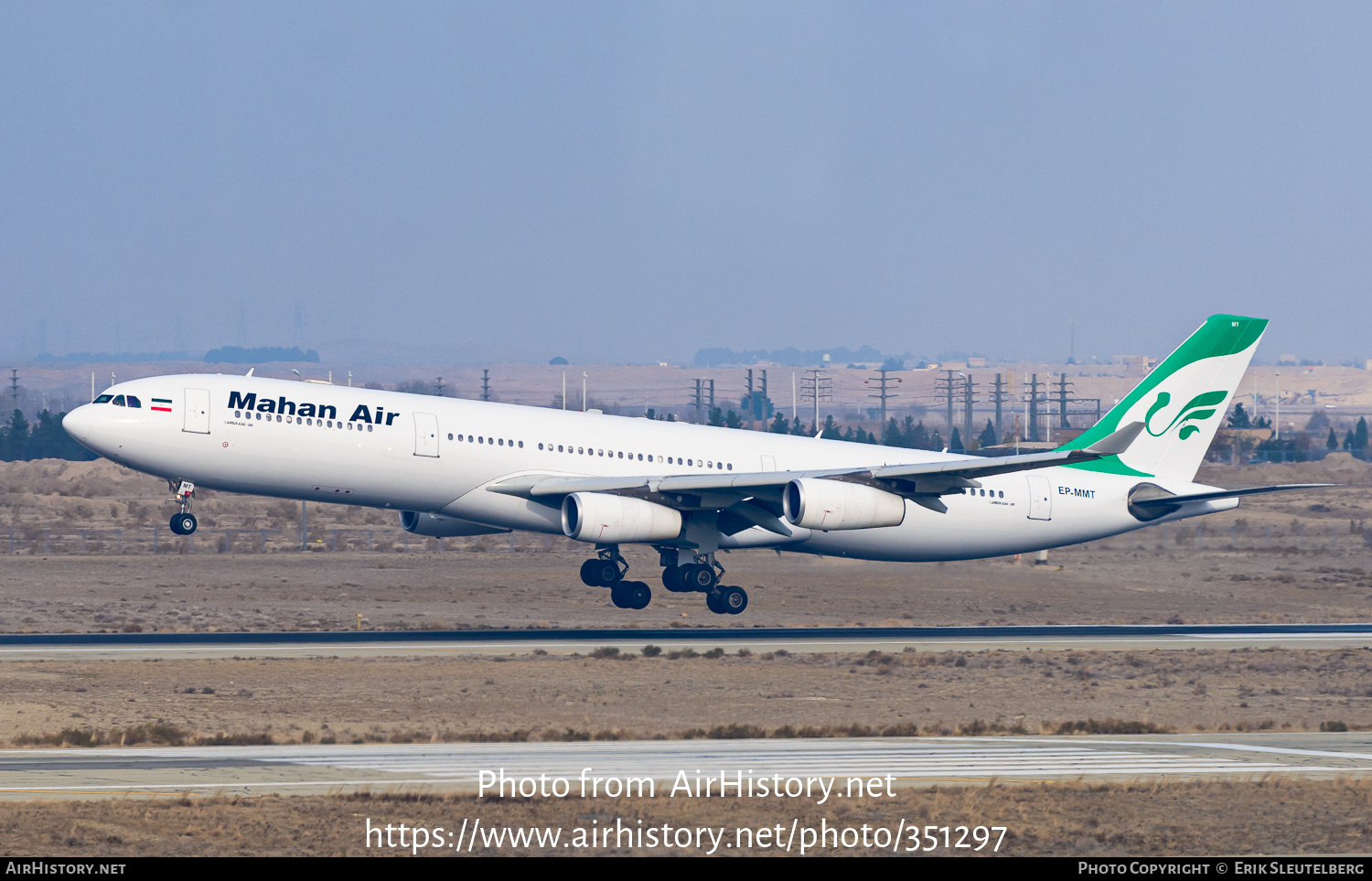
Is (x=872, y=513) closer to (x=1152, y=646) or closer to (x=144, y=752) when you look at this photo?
(x=1152, y=646)

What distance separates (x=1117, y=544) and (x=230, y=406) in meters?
42.8

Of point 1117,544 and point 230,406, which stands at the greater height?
point 230,406

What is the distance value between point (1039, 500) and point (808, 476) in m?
9.43

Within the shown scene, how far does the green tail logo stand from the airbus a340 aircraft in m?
0.06

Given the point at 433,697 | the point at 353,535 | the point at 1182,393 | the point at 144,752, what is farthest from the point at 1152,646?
the point at 353,535

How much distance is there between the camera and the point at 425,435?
1709 inches

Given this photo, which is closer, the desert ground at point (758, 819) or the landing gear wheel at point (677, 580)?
the desert ground at point (758, 819)

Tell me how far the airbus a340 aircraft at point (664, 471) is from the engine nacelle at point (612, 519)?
63 millimetres

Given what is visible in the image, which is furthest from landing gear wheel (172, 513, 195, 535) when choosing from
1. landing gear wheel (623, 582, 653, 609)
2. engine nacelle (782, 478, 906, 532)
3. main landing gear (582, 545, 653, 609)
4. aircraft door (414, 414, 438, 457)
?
engine nacelle (782, 478, 906, 532)

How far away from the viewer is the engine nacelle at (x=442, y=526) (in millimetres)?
47531

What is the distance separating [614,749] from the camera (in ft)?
85.4

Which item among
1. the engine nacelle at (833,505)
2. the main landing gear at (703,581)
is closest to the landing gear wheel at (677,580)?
the main landing gear at (703,581)

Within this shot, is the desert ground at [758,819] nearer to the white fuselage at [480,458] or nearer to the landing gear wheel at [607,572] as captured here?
the white fuselage at [480,458]

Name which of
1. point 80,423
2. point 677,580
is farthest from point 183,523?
point 677,580
